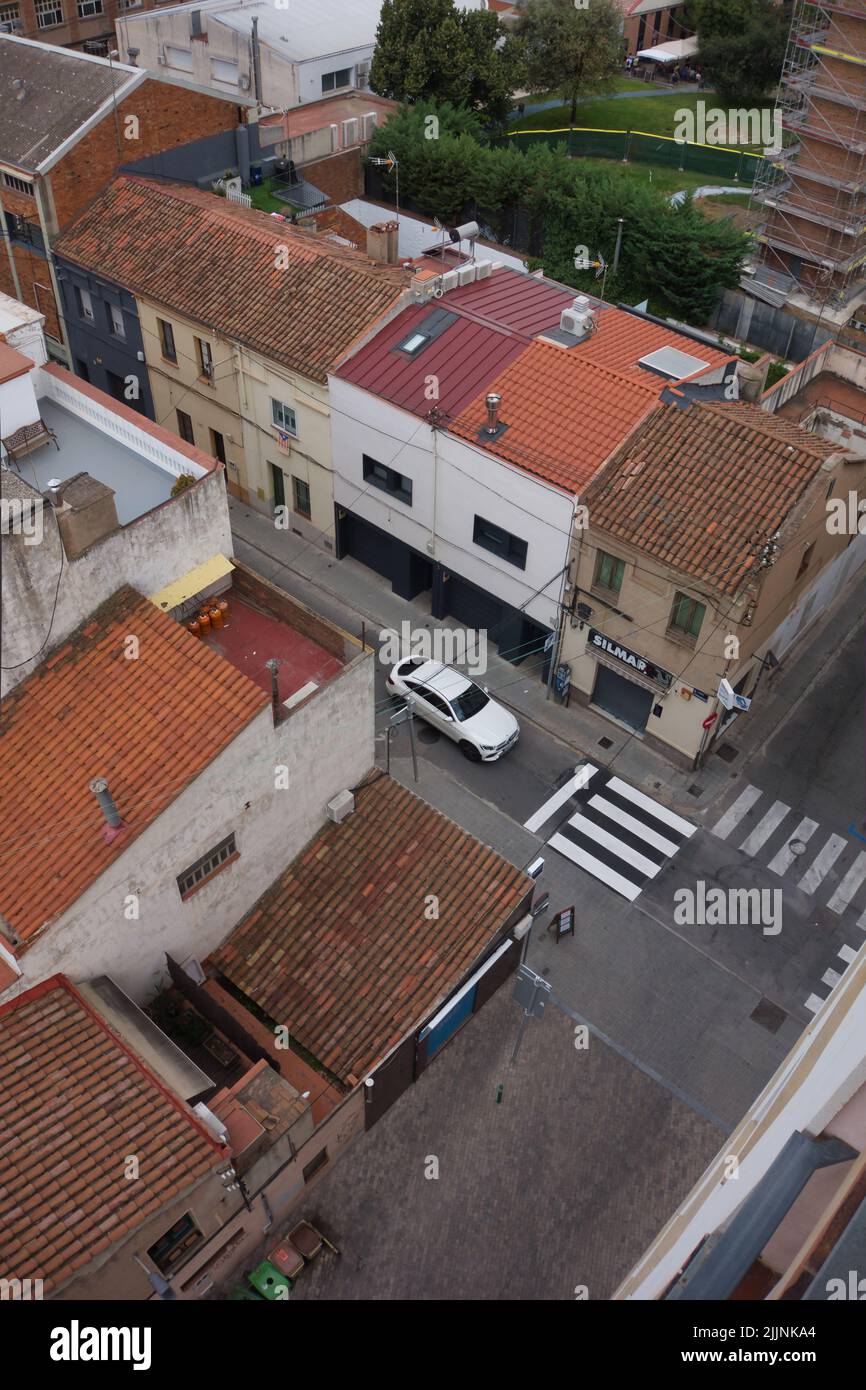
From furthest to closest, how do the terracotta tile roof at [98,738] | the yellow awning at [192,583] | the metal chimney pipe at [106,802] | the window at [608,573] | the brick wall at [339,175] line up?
the brick wall at [339,175], the window at [608,573], the yellow awning at [192,583], the terracotta tile roof at [98,738], the metal chimney pipe at [106,802]

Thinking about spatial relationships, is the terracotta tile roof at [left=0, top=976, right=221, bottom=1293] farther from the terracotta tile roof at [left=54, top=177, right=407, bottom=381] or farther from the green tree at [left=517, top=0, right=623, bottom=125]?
the green tree at [left=517, top=0, right=623, bottom=125]

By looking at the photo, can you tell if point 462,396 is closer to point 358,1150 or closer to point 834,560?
point 834,560

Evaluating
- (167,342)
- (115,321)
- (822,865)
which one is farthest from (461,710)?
(115,321)

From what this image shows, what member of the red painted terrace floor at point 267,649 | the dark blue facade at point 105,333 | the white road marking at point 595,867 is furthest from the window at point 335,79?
the white road marking at point 595,867

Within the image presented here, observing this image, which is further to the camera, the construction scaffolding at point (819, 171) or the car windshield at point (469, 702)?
the construction scaffolding at point (819, 171)

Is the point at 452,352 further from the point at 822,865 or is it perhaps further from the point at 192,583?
the point at 822,865

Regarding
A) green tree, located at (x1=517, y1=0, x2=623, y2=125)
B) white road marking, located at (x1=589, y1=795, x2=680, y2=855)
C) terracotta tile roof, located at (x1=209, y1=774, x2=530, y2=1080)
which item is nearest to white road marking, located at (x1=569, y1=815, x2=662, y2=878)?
Answer: white road marking, located at (x1=589, y1=795, x2=680, y2=855)

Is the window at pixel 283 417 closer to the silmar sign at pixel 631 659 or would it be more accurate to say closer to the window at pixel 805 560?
the silmar sign at pixel 631 659
